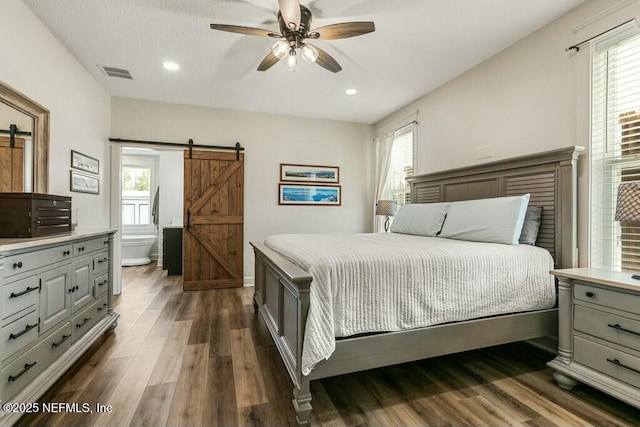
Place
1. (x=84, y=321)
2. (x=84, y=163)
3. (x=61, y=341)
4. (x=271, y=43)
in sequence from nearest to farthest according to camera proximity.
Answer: (x=61, y=341) → (x=84, y=321) → (x=271, y=43) → (x=84, y=163)

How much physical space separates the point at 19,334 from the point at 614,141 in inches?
154

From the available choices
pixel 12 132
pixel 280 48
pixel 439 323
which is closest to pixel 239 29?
pixel 280 48

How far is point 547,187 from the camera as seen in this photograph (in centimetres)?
240

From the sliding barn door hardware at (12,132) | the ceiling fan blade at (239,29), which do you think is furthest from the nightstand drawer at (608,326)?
the sliding barn door hardware at (12,132)

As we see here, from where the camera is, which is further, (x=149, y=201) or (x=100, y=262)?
(x=149, y=201)

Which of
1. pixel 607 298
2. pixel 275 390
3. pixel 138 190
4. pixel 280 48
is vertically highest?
pixel 280 48

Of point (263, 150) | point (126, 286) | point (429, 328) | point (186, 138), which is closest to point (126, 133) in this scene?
point (186, 138)

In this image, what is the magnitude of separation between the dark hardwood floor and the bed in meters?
0.24

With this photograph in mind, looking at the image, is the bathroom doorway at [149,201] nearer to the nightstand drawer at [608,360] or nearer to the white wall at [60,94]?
the white wall at [60,94]

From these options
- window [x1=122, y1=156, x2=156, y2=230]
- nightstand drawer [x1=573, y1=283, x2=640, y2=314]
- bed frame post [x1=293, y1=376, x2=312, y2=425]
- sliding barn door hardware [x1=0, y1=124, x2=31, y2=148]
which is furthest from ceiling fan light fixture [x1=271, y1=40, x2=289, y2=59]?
window [x1=122, y1=156, x2=156, y2=230]

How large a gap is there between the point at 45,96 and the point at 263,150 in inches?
102

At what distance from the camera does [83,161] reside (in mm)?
3283

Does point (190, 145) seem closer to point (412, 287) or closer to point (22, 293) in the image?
point (22, 293)

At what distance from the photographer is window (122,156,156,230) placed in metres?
6.66
